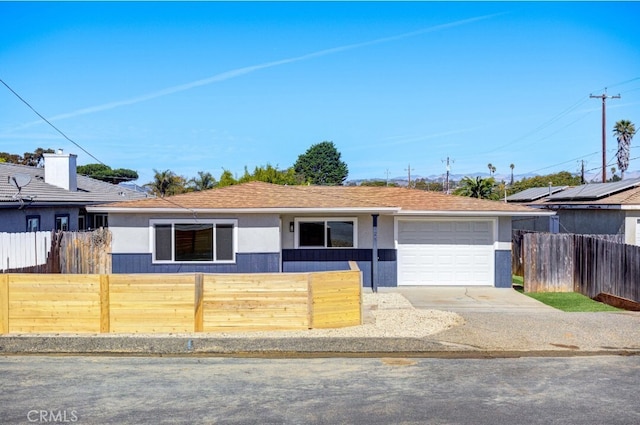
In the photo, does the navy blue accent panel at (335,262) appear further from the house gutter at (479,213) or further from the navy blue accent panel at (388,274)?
the house gutter at (479,213)

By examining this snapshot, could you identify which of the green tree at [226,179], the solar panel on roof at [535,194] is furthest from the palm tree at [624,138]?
the green tree at [226,179]

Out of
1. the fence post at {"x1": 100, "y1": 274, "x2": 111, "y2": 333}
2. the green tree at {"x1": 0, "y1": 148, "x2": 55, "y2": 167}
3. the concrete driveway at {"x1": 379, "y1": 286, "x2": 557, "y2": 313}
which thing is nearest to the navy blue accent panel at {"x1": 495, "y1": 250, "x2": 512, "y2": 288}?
the concrete driveway at {"x1": 379, "y1": 286, "x2": 557, "y2": 313}

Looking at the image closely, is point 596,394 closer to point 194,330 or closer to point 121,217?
point 194,330

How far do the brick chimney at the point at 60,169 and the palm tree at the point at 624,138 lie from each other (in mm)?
48947

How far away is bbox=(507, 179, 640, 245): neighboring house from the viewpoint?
2288 centimetres

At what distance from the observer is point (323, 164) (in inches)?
3494

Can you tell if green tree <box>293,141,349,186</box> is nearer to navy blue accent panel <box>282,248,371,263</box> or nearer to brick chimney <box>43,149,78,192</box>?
brick chimney <box>43,149,78,192</box>

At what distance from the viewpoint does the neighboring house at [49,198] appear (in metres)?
18.9

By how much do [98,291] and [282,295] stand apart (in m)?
3.78

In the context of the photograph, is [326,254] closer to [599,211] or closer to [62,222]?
[62,222]

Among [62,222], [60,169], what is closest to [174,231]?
[62,222]

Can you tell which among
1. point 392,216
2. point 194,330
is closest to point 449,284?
point 392,216

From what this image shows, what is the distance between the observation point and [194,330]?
12453 mm
